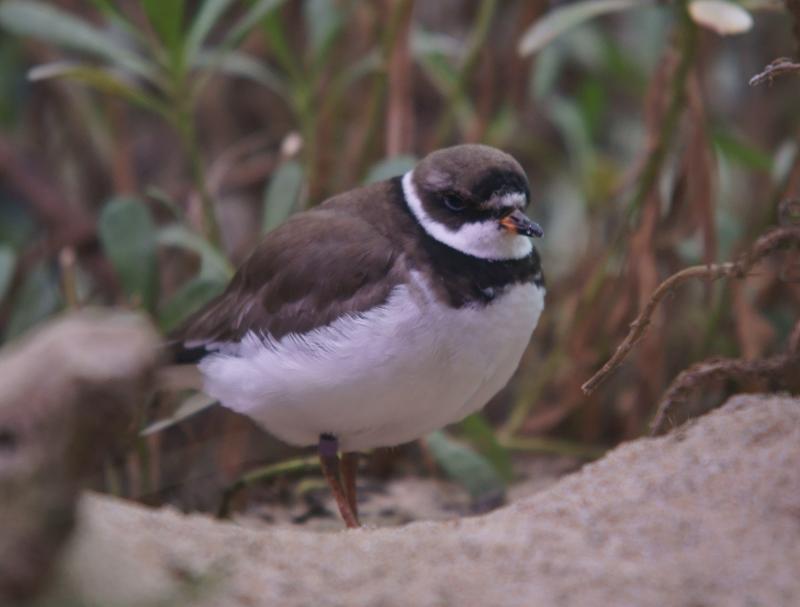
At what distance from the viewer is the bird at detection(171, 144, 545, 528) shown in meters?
2.43

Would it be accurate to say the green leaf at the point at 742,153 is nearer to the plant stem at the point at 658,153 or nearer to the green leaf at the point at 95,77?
the plant stem at the point at 658,153

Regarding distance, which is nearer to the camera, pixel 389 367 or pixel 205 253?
pixel 389 367

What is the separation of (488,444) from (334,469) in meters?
0.74

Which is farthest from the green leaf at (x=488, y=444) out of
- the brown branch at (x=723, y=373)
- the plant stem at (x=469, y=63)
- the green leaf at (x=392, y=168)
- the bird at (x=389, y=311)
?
the plant stem at (x=469, y=63)

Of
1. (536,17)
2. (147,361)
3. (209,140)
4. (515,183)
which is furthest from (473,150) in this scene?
(209,140)

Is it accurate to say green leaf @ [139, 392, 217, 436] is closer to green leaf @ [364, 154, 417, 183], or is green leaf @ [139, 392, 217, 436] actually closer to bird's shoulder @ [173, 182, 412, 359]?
bird's shoulder @ [173, 182, 412, 359]

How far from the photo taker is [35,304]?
12.8 ft

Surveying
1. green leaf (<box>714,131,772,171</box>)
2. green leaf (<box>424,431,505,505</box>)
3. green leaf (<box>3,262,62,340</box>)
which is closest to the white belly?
green leaf (<box>424,431,505,505</box>)

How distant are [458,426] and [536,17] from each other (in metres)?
1.49

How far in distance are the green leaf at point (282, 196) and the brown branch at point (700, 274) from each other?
143 cm

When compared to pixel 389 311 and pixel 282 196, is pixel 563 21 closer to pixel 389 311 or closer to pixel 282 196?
pixel 282 196

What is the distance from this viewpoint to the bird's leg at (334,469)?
8.76 feet

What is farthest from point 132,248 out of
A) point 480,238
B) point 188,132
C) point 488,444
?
point 480,238

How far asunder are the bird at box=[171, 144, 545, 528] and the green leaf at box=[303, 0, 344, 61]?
1.05 metres
